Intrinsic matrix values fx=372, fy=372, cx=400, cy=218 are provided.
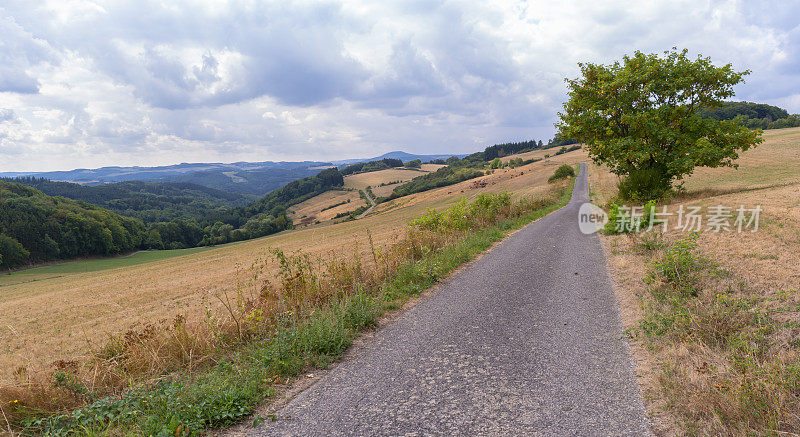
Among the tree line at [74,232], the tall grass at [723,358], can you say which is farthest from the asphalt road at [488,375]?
the tree line at [74,232]

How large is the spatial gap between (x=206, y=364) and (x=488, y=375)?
4.11m

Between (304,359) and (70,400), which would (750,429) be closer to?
(304,359)

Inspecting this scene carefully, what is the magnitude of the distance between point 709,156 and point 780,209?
7.94 metres

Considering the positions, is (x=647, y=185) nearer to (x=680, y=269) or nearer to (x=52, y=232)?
(x=680, y=269)

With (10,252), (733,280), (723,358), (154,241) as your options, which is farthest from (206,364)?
(154,241)

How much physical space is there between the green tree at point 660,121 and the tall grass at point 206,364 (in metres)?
17.7

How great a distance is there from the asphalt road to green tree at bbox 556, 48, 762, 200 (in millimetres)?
15904

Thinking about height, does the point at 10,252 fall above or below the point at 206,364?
below

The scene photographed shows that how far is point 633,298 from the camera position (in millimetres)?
7828

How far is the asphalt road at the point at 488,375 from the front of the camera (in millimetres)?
3879

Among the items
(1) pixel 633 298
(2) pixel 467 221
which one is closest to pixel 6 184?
(2) pixel 467 221

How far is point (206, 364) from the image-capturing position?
18.3 ft

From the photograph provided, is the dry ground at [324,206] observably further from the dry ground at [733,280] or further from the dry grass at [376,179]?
the dry ground at [733,280]

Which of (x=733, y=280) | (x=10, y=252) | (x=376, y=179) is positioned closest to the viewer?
(x=733, y=280)
